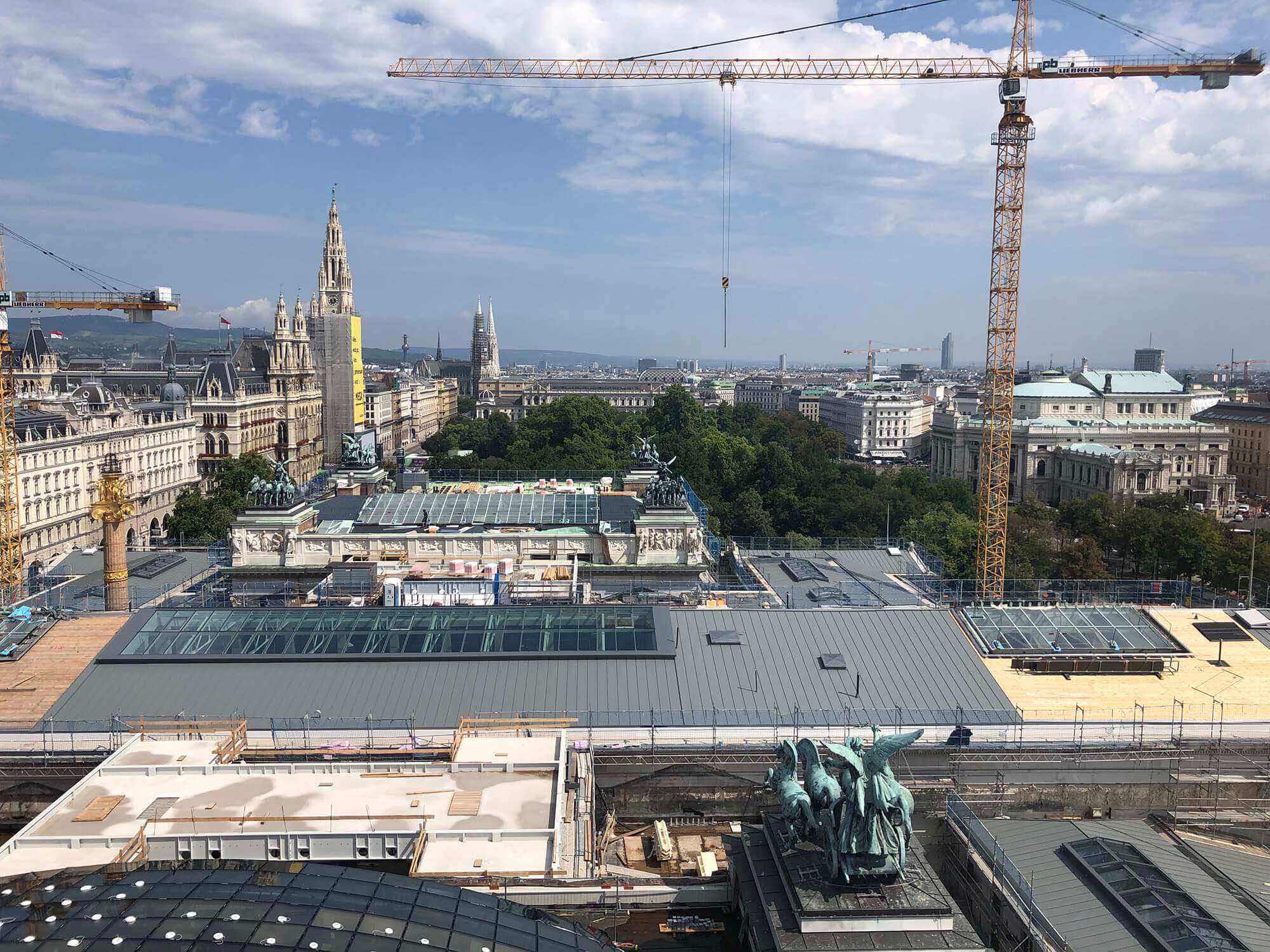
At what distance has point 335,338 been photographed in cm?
18925

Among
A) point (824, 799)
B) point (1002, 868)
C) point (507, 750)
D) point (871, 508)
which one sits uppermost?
point (824, 799)

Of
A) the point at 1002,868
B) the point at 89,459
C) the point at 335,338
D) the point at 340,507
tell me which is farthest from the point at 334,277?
the point at 1002,868

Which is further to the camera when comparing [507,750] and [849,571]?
[849,571]

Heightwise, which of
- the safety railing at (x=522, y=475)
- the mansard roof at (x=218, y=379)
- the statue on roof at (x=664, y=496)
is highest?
the mansard roof at (x=218, y=379)

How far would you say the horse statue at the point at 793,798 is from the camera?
953 inches

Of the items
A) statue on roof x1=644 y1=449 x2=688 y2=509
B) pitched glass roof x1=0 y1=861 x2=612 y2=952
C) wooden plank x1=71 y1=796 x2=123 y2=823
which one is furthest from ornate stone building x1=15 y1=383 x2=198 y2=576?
pitched glass roof x1=0 y1=861 x2=612 y2=952

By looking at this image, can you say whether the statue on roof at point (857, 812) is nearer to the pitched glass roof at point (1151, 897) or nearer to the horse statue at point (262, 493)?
the pitched glass roof at point (1151, 897)

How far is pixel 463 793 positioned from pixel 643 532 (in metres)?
30.8

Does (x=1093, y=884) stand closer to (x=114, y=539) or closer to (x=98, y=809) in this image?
(x=98, y=809)

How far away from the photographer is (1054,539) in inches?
4168

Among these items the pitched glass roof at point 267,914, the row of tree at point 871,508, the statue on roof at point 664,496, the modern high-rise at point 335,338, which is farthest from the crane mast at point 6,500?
the modern high-rise at point 335,338

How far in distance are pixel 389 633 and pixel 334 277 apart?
158793mm

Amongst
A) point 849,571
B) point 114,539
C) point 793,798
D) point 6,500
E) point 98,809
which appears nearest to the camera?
point 793,798

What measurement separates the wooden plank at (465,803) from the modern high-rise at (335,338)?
16587cm
